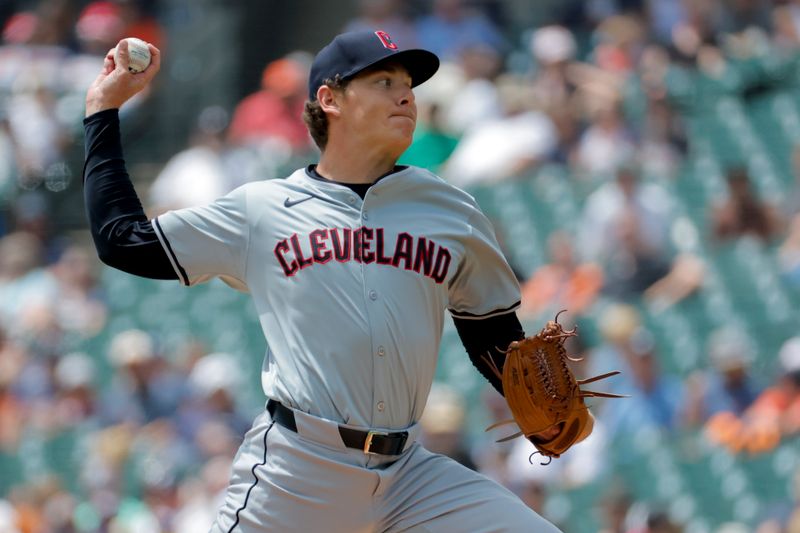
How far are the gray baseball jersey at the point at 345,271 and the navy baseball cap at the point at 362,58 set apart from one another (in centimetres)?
25

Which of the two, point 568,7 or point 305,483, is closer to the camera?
point 305,483

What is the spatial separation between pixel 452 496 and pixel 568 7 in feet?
25.2

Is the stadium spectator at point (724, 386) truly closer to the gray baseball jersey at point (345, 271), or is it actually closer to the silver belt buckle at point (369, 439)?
the gray baseball jersey at point (345, 271)

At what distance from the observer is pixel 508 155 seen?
874 cm

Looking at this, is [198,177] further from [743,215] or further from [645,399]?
[645,399]

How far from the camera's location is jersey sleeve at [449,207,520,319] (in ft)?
11.3

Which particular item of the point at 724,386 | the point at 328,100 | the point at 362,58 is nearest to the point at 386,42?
the point at 362,58

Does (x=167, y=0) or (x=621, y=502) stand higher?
(x=167, y=0)

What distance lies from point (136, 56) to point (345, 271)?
0.70 meters

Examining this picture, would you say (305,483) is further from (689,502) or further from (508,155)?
(508,155)

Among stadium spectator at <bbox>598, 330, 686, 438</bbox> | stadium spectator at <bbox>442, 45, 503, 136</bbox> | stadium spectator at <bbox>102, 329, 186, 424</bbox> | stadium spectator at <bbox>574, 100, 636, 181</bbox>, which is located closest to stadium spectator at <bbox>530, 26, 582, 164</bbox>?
stadium spectator at <bbox>574, 100, 636, 181</bbox>

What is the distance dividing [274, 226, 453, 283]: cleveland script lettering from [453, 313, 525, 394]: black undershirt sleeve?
0.80ft

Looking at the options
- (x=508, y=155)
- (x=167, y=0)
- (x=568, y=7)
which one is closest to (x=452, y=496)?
(x=508, y=155)

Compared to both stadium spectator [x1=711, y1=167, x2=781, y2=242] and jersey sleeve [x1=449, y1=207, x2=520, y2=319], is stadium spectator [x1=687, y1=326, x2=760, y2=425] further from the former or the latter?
jersey sleeve [x1=449, y1=207, x2=520, y2=319]
